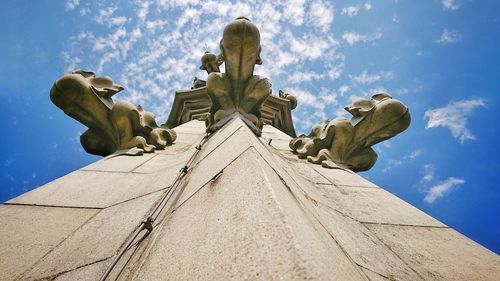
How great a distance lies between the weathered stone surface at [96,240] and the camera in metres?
1.42

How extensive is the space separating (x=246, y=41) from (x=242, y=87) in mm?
564

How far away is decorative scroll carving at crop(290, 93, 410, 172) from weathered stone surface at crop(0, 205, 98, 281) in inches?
91.6

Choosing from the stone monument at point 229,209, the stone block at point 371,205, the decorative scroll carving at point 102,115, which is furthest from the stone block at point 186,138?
the stone block at point 371,205

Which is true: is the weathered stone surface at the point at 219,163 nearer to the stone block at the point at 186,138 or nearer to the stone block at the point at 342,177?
the stone block at the point at 342,177

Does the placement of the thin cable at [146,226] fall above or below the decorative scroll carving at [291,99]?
below

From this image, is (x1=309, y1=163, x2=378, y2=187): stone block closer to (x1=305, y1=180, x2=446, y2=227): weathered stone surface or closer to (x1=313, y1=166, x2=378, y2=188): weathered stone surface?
(x1=313, y1=166, x2=378, y2=188): weathered stone surface

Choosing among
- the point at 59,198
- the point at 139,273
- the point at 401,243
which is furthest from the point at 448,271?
the point at 59,198

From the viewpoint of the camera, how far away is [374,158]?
373cm

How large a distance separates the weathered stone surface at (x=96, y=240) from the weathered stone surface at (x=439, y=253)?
1.40 metres

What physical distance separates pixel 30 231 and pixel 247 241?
1.45 m

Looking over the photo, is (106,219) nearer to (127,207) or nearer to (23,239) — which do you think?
(127,207)

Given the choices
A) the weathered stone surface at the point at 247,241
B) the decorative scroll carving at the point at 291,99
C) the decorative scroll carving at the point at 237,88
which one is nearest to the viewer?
the weathered stone surface at the point at 247,241

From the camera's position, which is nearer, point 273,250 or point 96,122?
point 273,250

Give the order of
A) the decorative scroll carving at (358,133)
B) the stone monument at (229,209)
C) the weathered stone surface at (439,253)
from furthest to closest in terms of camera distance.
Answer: the decorative scroll carving at (358,133) < the weathered stone surface at (439,253) < the stone monument at (229,209)
